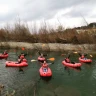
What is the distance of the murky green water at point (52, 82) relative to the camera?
14.9 m

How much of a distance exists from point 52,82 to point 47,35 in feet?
84.7

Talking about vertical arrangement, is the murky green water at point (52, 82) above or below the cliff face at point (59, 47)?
below

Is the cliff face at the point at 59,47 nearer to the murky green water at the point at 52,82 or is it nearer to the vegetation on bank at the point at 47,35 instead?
the vegetation on bank at the point at 47,35

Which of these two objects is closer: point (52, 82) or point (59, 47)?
point (52, 82)

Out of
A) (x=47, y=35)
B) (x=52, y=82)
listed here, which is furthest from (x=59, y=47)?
(x=52, y=82)

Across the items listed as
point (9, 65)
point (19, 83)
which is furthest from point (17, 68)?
point (19, 83)

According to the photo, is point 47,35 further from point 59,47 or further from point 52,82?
point 52,82

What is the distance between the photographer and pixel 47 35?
140ft

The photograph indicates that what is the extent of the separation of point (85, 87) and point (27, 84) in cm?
455

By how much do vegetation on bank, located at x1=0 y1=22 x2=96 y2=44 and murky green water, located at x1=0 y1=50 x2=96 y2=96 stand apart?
1751 cm

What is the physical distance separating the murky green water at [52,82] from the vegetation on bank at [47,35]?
57.5ft

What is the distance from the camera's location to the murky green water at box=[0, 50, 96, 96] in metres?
14.9

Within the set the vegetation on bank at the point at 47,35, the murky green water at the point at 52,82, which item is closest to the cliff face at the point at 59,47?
the vegetation on bank at the point at 47,35

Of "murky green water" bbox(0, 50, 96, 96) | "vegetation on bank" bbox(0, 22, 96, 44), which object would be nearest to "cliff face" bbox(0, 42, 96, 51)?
"vegetation on bank" bbox(0, 22, 96, 44)
